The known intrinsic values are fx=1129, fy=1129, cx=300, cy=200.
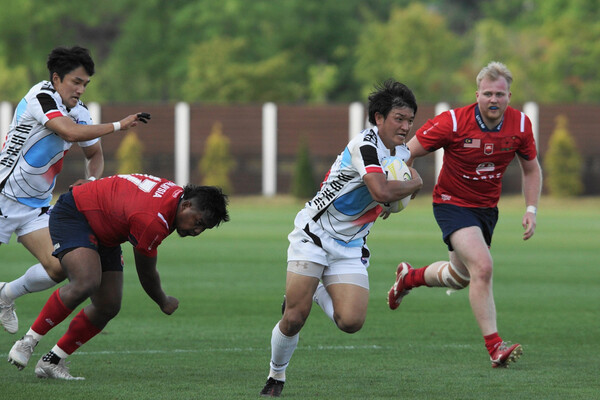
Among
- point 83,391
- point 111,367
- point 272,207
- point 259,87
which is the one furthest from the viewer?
point 259,87

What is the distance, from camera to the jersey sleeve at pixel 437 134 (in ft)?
30.0

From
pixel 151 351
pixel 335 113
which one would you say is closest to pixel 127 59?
pixel 335 113

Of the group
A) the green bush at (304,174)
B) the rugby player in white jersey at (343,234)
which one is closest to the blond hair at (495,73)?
the rugby player in white jersey at (343,234)

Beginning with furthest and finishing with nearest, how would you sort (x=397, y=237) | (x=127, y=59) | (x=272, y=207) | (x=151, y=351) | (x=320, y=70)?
(x=127, y=59) → (x=320, y=70) → (x=272, y=207) → (x=397, y=237) → (x=151, y=351)

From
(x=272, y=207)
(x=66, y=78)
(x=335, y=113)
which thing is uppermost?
(x=66, y=78)

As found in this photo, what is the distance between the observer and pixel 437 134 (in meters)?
9.15

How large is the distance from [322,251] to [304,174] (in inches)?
1210

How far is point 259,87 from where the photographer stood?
52.0 meters

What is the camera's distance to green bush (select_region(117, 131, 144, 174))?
1626 inches

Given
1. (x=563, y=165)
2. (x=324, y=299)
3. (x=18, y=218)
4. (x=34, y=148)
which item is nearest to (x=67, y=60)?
(x=34, y=148)

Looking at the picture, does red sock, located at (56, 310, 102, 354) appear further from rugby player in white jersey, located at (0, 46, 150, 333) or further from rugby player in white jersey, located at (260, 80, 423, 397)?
rugby player in white jersey, located at (260, 80, 423, 397)

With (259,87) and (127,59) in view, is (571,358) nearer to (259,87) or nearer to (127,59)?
(259,87)

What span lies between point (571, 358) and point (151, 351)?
131 inches

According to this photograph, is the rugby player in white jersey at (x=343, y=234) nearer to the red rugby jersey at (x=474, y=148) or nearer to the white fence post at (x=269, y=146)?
the red rugby jersey at (x=474, y=148)
